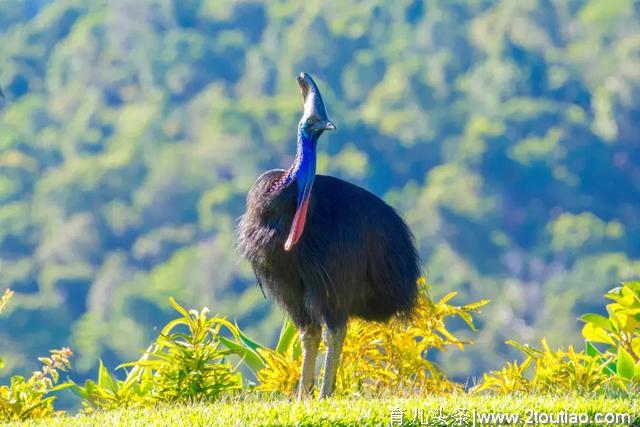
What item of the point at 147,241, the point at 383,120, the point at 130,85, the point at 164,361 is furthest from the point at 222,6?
the point at 164,361

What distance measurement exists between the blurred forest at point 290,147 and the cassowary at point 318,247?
64422 millimetres

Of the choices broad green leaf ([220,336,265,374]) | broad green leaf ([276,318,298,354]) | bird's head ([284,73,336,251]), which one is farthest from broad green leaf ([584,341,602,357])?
bird's head ([284,73,336,251])

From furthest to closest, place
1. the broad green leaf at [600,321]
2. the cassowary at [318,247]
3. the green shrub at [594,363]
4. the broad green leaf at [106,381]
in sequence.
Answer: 1. the broad green leaf at [600,321]
2. the broad green leaf at [106,381]
3. the green shrub at [594,363]
4. the cassowary at [318,247]

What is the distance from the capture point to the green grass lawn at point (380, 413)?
7645mm

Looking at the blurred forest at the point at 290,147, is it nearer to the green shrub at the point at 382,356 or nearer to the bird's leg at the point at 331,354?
the green shrub at the point at 382,356

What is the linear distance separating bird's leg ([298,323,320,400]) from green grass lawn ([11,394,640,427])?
2.27ft

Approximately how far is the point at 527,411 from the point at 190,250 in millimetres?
84835

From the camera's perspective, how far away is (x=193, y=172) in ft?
334

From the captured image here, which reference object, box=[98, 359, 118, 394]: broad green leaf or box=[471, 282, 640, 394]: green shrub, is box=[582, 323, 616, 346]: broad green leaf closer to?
box=[471, 282, 640, 394]: green shrub

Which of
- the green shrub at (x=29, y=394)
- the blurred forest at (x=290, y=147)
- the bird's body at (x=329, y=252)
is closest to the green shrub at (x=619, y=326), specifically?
the bird's body at (x=329, y=252)

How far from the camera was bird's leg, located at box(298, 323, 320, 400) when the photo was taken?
9.18 meters

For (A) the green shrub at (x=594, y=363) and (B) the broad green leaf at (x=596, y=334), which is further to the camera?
(B) the broad green leaf at (x=596, y=334)

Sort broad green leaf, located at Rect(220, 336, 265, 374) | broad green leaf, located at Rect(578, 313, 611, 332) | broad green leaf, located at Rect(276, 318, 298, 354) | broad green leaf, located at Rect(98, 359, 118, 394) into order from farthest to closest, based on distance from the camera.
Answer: broad green leaf, located at Rect(276, 318, 298, 354), broad green leaf, located at Rect(578, 313, 611, 332), broad green leaf, located at Rect(220, 336, 265, 374), broad green leaf, located at Rect(98, 359, 118, 394)

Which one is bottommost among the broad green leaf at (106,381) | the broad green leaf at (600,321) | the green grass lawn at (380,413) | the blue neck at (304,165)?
the green grass lawn at (380,413)
